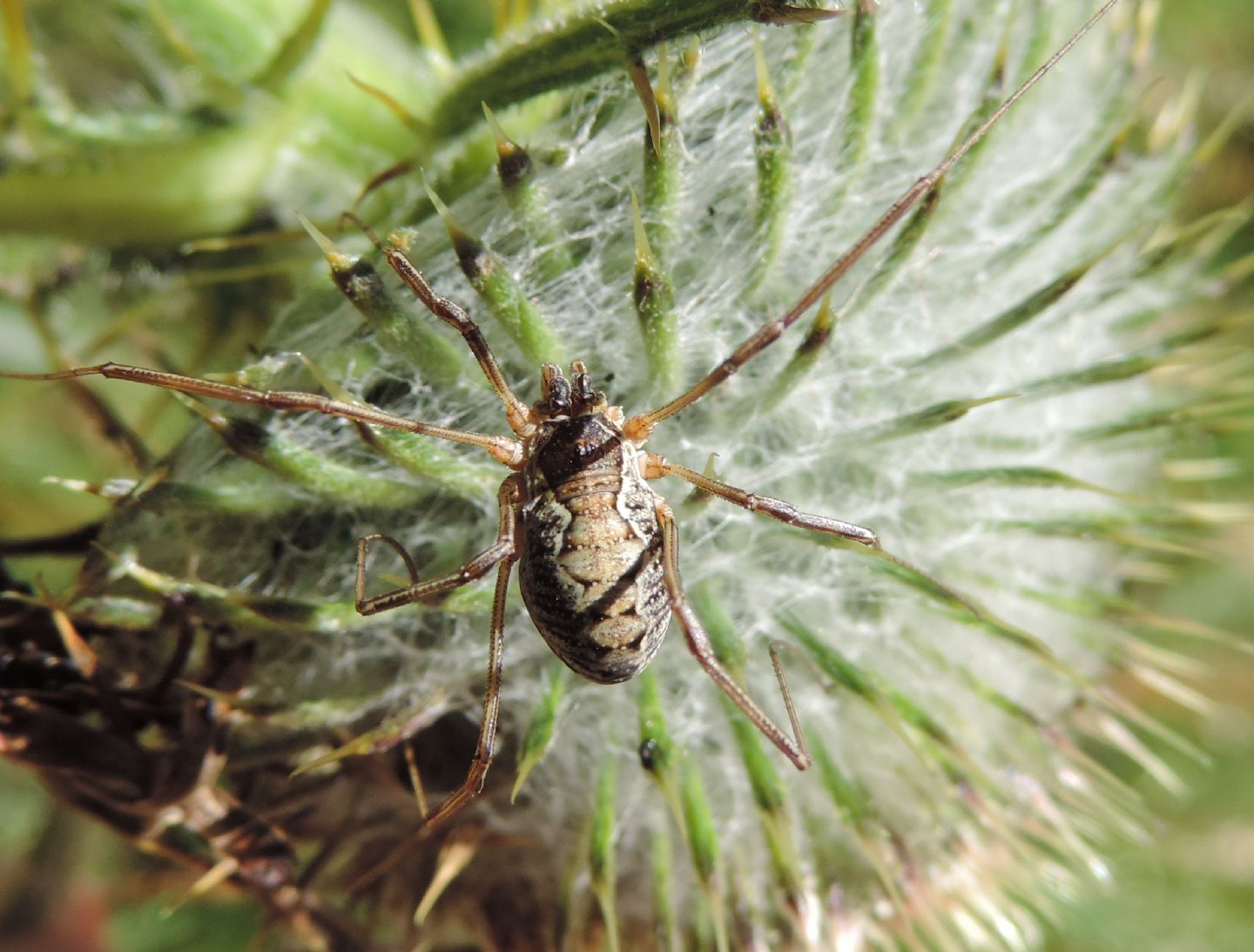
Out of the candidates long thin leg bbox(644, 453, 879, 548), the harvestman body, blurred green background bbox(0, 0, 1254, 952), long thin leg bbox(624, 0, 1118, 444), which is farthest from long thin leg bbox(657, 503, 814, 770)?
blurred green background bbox(0, 0, 1254, 952)

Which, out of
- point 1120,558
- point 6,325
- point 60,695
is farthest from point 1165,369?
point 6,325

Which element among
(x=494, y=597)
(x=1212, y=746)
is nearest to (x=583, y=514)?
(x=494, y=597)

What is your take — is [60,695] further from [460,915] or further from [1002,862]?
[1002,862]

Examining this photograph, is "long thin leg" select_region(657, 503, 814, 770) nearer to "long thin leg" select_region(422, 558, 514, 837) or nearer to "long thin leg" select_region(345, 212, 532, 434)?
"long thin leg" select_region(422, 558, 514, 837)

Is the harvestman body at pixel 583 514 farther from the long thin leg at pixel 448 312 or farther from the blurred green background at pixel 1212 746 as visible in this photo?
the blurred green background at pixel 1212 746

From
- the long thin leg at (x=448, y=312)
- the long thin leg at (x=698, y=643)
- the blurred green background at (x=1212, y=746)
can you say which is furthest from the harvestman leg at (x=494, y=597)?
the blurred green background at (x=1212, y=746)

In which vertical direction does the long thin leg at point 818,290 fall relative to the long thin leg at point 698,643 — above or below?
above
